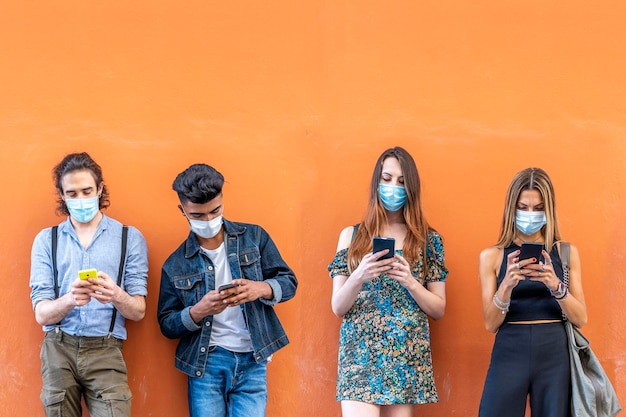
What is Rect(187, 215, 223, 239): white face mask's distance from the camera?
5180mm

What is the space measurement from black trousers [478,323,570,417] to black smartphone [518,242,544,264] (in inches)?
17.0

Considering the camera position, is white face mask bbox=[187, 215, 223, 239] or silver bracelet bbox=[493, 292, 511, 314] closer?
silver bracelet bbox=[493, 292, 511, 314]

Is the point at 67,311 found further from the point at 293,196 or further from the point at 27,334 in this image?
the point at 293,196

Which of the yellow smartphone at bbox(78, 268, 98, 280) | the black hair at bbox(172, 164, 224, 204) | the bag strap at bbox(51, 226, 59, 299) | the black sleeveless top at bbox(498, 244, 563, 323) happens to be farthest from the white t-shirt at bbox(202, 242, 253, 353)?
the black sleeveless top at bbox(498, 244, 563, 323)

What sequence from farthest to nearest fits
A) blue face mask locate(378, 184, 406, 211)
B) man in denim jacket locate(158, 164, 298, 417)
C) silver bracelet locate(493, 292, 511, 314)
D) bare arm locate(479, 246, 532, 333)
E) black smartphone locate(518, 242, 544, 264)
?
blue face mask locate(378, 184, 406, 211), man in denim jacket locate(158, 164, 298, 417), silver bracelet locate(493, 292, 511, 314), bare arm locate(479, 246, 532, 333), black smartphone locate(518, 242, 544, 264)

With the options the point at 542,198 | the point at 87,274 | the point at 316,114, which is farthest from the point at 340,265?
the point at 87,274

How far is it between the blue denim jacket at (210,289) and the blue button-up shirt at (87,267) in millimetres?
200

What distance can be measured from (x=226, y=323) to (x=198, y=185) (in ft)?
2.67

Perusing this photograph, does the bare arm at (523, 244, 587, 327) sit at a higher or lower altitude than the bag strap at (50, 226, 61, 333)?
lower

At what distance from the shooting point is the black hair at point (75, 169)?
5316 mm

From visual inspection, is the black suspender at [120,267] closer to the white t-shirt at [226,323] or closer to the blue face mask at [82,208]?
the blue face mask at [82,208]

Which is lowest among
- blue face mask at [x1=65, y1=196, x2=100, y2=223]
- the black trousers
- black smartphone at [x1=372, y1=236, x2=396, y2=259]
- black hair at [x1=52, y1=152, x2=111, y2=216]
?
the black trousers

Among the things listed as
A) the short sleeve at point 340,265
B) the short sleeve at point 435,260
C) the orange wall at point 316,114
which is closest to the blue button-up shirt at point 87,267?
the orange wall at point 316,114

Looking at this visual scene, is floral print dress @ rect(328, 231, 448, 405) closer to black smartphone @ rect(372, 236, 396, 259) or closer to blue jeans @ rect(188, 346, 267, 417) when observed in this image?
black smartphone @ rect(372, 236, 396, 259)
